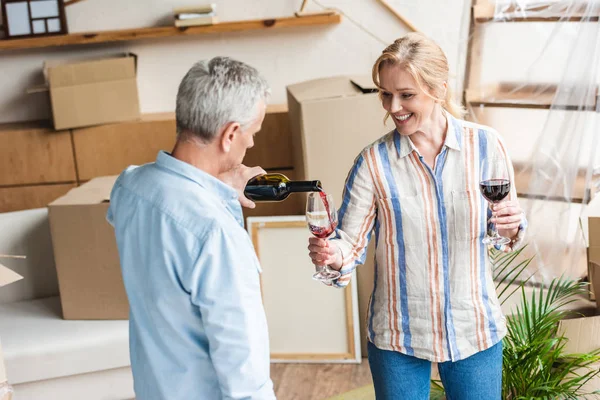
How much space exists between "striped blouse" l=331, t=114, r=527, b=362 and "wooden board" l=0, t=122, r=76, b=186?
7.54ft

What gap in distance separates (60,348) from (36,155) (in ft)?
3.99

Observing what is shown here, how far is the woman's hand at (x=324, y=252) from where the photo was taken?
5.87 ft

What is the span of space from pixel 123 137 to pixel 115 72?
1.03 ft

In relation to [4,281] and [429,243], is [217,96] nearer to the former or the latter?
[429,243]

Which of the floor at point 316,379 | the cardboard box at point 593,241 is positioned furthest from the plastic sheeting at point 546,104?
the floor at point 316,379

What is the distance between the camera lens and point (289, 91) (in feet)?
11.3

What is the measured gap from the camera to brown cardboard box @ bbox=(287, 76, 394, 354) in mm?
3221

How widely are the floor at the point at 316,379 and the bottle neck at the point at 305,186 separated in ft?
5.09

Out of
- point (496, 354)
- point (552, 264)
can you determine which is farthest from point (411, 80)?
point (552, 264)

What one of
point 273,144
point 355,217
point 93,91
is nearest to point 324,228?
point 355,217

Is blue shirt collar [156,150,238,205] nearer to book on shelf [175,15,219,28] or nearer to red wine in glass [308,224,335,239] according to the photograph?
red wine in glass [308,224,335,239]

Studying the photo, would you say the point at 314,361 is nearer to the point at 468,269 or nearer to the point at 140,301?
the point at 468,269

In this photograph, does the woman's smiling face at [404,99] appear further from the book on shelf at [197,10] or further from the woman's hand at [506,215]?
the book on shelf at [197,10]

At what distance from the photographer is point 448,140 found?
1.82 m
